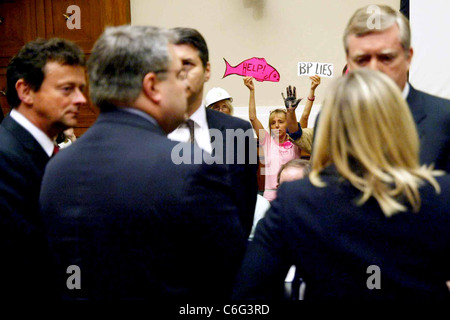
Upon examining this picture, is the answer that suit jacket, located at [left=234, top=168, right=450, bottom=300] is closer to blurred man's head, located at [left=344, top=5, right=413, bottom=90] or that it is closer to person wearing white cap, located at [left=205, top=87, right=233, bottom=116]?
blurred man's head, located at [left=344, top=5, right=413, bottom=90]

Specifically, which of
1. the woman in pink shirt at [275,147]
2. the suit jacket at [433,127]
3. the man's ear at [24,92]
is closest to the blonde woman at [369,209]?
the suit jacket at [433,127]

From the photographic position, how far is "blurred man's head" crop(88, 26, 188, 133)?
4.93 ft

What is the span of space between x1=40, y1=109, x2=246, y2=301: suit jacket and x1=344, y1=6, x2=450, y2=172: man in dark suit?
729 mm

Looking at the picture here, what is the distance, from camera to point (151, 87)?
4.98ft

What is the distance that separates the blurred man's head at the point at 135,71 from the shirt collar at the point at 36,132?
419 millimetres

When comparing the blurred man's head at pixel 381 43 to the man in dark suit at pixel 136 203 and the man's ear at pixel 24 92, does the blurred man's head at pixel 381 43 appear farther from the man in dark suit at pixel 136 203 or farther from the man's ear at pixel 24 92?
the man's ear at pixel 24 92

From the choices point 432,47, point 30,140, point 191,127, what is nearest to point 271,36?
point 432,47

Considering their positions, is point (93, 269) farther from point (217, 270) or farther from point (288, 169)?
point (288, 169)

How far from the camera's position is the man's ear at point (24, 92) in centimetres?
192

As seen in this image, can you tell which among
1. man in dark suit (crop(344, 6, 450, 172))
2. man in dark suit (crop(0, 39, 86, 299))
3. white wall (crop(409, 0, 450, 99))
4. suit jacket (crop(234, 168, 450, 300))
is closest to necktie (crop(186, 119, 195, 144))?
man in dark suit (crop(0, 39, 86, 299))

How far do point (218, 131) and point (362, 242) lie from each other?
4.21ft

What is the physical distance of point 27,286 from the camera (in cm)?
167
